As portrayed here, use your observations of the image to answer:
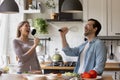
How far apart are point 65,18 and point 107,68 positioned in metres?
1.22

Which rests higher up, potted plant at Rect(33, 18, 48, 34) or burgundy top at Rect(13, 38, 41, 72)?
potted plant at Rect(33, 18, 48, 34)

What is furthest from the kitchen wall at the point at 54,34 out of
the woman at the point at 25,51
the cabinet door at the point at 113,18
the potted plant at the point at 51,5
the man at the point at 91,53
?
the man at the point at 91,53

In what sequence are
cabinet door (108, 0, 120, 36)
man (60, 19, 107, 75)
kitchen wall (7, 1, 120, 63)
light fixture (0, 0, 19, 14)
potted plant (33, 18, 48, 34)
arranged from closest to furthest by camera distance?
man (60, 19, 107, 75) → light fixture (0, 0, 19, 14) → cabinet door (108, 0, 120, 36) → potted plant (33, 18, 48, 34) → kitchen wall (7, 1, 120, 63)

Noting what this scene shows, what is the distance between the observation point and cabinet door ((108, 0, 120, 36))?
15.8ft

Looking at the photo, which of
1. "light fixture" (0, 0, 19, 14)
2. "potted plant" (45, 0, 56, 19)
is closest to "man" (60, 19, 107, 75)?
"light fixture" (0, 0, 19, 14)

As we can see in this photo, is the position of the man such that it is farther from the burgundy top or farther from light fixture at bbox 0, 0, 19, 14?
light fixture at bbox 0, 0, 19, 14

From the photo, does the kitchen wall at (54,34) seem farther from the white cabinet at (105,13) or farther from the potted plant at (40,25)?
the white cabinet at (105,13)

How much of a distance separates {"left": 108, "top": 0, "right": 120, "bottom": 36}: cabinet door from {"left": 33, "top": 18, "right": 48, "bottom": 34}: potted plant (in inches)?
47.9

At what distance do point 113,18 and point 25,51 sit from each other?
6.59ft

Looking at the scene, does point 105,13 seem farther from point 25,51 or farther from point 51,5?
point 25,51

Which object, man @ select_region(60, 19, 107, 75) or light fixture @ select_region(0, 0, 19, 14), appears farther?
light fixture @ select_region(0, 0, 19, 14)

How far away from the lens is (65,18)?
5.11 meters

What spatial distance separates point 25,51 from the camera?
11.5ft

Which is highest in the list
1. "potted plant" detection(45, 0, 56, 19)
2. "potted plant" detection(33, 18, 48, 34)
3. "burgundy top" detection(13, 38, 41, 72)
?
"potted plant" detection(45, 0, 56, 19)
